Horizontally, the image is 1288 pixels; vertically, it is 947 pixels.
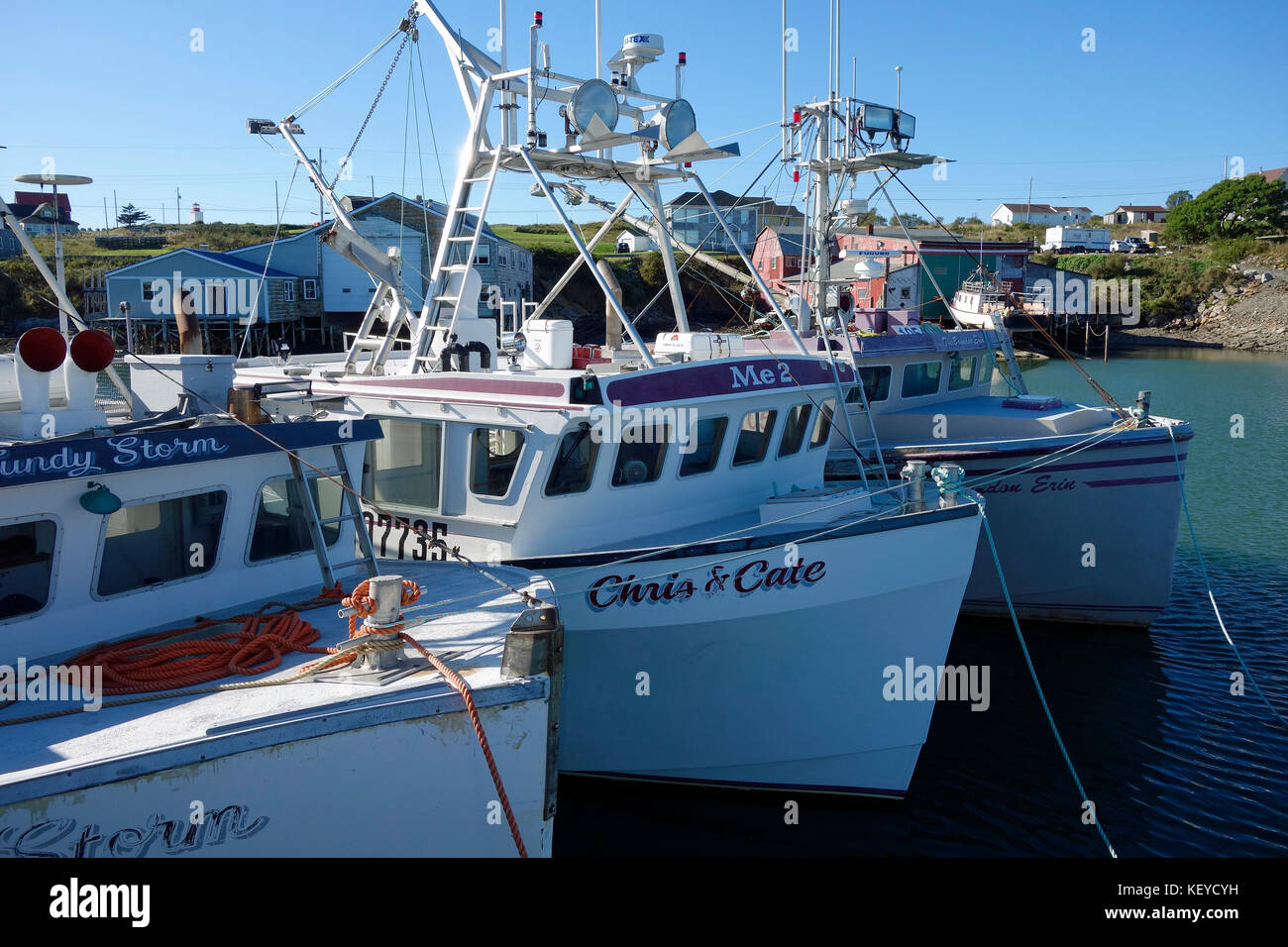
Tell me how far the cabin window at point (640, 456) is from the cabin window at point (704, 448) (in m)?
0.31

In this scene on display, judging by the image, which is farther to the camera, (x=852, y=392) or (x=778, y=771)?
(x=852, y=392)

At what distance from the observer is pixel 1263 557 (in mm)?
18281

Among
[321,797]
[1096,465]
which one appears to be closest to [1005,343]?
[1096,465]

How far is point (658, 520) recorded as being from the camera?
32.8 ft

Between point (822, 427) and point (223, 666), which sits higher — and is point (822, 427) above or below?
above

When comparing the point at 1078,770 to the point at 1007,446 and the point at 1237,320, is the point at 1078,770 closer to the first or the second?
the point at 1007,446

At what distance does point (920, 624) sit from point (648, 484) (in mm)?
3042

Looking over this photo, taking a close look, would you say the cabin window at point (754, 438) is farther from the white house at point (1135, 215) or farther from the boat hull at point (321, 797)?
the white house at point (1135, 215)

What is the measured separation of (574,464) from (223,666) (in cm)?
392

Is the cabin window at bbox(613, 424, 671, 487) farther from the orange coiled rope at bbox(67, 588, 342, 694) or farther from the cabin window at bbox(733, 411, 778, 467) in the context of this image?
the orange coiled rope at bbox(67, 588, 342, 694)

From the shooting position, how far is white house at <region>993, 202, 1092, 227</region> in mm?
109625

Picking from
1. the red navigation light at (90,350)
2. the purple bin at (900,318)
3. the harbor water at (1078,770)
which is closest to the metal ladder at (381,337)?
the red navigation light at (90,350)
